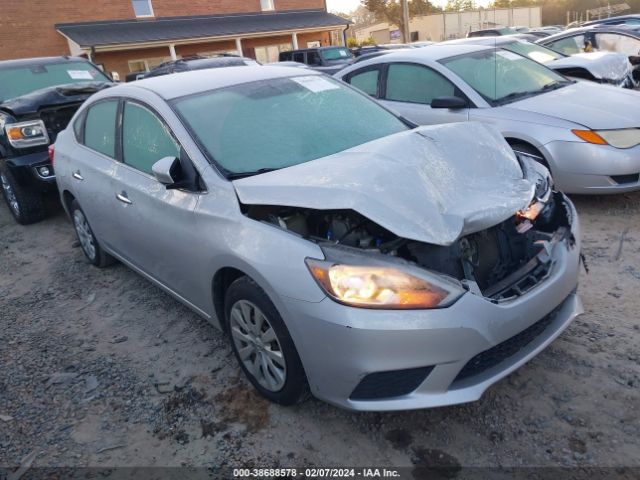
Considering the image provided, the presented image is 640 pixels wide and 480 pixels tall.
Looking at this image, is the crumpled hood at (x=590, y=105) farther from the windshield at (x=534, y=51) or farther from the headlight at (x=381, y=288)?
the headlight at (x=381, y=288)

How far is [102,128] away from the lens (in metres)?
3.89

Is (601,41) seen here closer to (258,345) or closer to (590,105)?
(590,105)

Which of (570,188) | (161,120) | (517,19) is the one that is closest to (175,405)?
(161,120)

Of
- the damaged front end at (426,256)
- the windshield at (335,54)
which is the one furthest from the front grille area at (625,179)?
the windshield at (335,54)

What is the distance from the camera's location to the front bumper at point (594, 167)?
4215 millimetres

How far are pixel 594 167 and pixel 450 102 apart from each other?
1.39 metres

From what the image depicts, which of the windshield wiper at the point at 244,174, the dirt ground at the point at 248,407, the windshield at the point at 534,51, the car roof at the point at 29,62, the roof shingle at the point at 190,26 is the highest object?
the roof shingle at the point at 190,26

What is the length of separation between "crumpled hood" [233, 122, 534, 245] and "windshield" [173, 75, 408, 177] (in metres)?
0.19

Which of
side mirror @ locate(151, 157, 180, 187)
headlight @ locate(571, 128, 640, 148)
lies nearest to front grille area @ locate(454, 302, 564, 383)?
side mirror @ locate(151, 157, 180, 187)

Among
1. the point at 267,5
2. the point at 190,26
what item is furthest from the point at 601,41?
the point at 267,5

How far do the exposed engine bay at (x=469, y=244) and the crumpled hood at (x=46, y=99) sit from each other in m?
4.45

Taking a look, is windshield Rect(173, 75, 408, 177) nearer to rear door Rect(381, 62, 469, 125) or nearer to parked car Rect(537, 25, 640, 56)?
rear door Rect(381, 62, 469, 125)

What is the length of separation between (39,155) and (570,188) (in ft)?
18.1

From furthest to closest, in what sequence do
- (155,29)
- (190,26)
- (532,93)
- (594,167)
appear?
(190,26) → (155,29) → (532,93) → (594,167)
